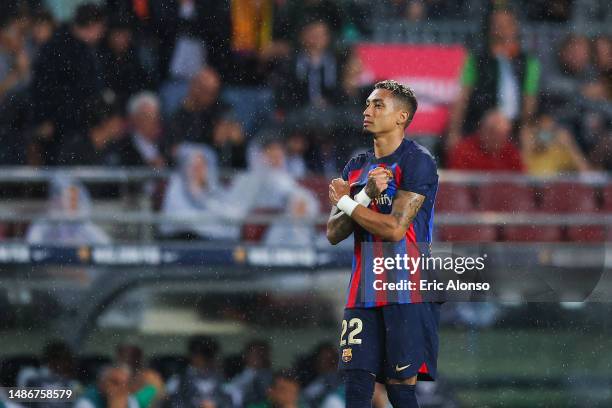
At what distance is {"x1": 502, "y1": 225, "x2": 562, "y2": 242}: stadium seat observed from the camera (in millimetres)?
8461

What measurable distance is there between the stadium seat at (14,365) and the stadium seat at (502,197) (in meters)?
3.14

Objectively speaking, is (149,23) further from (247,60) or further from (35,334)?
(35,334)

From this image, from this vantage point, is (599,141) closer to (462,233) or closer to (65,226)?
(462,233)

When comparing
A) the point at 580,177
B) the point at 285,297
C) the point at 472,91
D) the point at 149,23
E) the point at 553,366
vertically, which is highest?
the point at 149,23

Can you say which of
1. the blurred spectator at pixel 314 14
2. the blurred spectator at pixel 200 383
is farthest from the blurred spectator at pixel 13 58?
the blurred spectator at pixel 200 383

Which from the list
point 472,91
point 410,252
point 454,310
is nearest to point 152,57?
point 472,91

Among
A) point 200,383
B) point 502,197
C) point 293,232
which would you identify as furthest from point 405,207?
point 502,197

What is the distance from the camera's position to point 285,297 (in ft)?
26.4

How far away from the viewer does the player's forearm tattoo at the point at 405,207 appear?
5.33m

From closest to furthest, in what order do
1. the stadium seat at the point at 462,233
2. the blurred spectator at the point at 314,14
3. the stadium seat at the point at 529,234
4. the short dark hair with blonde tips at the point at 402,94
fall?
the short dark hair with blonde tips at the point at 402,94 → the stadium seat at the point at 462,233 → the stadium seat at the point at 529,234 → the blurred spectator at the point at 314,14

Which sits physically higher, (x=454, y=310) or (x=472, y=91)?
(x=472, y=91)

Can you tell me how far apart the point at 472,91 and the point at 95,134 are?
279cm

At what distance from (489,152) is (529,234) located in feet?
2.25

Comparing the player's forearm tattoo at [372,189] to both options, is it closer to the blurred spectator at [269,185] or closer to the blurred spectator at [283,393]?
the blurred spectator at [283,393]
